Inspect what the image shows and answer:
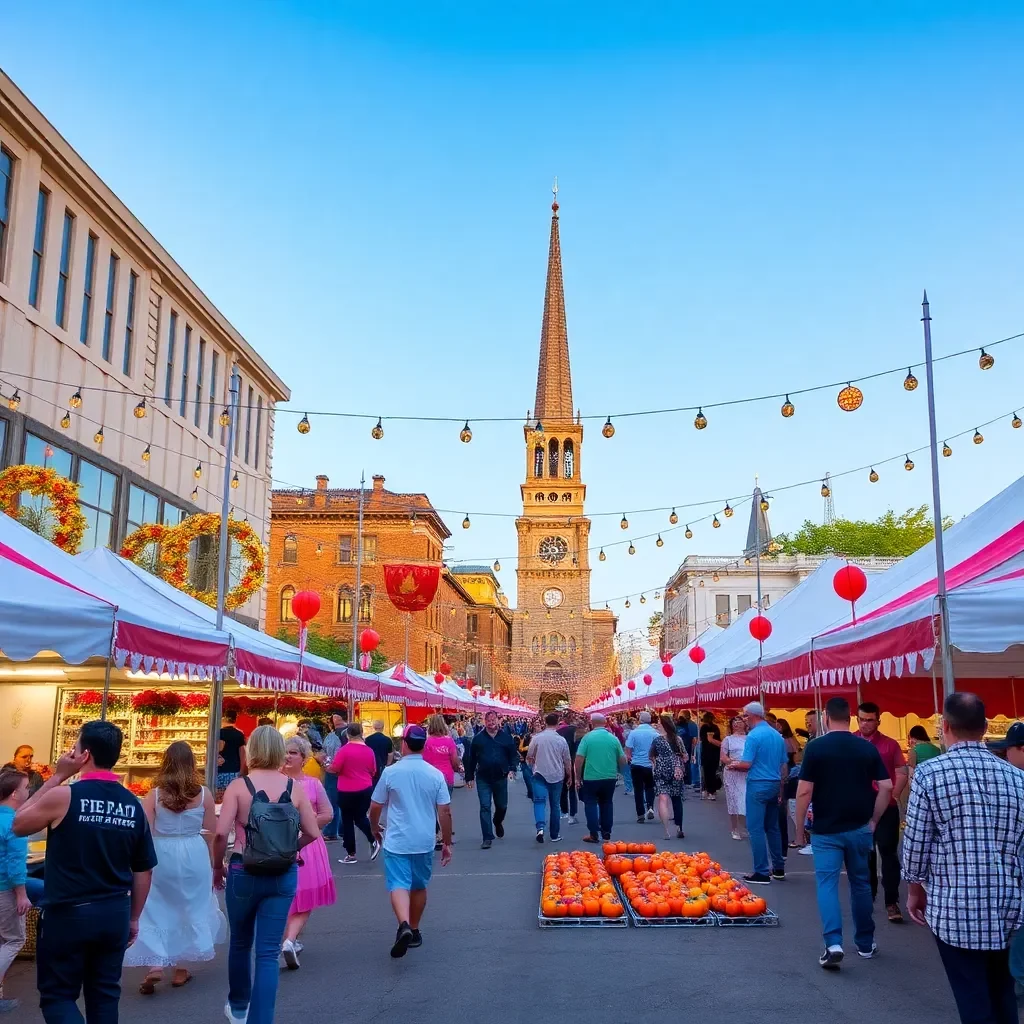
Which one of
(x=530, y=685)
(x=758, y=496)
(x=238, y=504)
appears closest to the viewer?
(x=758, y=496)

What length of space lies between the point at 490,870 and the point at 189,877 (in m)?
5.92

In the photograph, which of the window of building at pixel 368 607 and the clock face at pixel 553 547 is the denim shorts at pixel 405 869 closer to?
the window of building at pixel 368 607

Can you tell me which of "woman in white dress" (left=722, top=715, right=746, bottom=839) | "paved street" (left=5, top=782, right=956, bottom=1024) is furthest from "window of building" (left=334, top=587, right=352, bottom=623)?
"paved street" (left=5, top=782, right=956, bottom=1024)

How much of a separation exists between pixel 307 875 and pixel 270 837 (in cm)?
211

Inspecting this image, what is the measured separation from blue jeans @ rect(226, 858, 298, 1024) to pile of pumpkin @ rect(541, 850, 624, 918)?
360cm

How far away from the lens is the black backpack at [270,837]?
5.32 metres

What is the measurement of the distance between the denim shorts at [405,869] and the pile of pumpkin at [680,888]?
6.94 ft

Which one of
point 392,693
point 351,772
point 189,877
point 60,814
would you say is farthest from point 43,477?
point 60,814

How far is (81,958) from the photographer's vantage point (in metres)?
4.37

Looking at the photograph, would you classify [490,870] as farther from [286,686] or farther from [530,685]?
[530,685]

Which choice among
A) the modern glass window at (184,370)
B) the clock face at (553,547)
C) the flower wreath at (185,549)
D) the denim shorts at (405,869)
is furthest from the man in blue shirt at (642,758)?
the clock face at (553,547)

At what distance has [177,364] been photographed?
27.5 metres

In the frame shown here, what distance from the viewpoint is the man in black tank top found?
14.1 ft

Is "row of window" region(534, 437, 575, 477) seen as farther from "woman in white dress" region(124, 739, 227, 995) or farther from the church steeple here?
"woman in white dress" region(124, 739, 227, 995)
